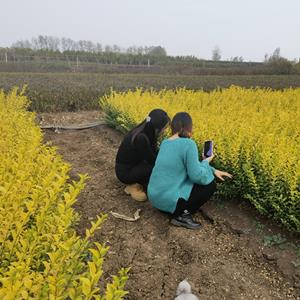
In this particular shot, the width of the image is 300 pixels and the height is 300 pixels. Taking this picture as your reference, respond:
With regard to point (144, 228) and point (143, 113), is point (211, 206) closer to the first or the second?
point (144, 228)

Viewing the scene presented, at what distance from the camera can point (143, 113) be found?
6500mm

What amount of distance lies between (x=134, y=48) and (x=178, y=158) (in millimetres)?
92409

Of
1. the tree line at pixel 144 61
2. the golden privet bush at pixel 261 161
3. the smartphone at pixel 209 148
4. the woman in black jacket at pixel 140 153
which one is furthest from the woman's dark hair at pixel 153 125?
the tree line at pixel 144 61

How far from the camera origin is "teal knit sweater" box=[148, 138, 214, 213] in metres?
3.83

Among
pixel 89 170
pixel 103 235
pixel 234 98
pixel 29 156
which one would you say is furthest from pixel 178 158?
pixel 234 98

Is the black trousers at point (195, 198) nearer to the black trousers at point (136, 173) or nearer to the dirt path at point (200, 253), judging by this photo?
the dirt path at point (200, 253)

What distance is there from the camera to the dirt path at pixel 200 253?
3178 millimetres

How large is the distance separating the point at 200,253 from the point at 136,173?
1.46 metres

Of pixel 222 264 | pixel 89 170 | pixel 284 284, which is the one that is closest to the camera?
pixel 284 284

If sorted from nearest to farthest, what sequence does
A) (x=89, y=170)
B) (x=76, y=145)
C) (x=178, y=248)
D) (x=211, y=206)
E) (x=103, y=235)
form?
(x=178, y=248) < (x=103, y=235) < (x=211, y=206) < (x=89, y=170) < (x=76, y=145)

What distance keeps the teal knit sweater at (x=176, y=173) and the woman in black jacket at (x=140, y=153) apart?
475mm

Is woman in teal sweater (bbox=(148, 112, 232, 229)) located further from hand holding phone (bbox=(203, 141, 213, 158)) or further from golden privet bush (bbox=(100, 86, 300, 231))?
golden privet bush (bbox=(100, 86, 300, 231))

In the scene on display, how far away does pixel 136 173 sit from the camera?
472 centimetres

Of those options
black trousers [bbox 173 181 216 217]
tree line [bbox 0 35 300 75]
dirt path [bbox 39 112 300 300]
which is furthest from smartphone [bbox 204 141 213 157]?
tree line [bbox 0 35 300 75]
